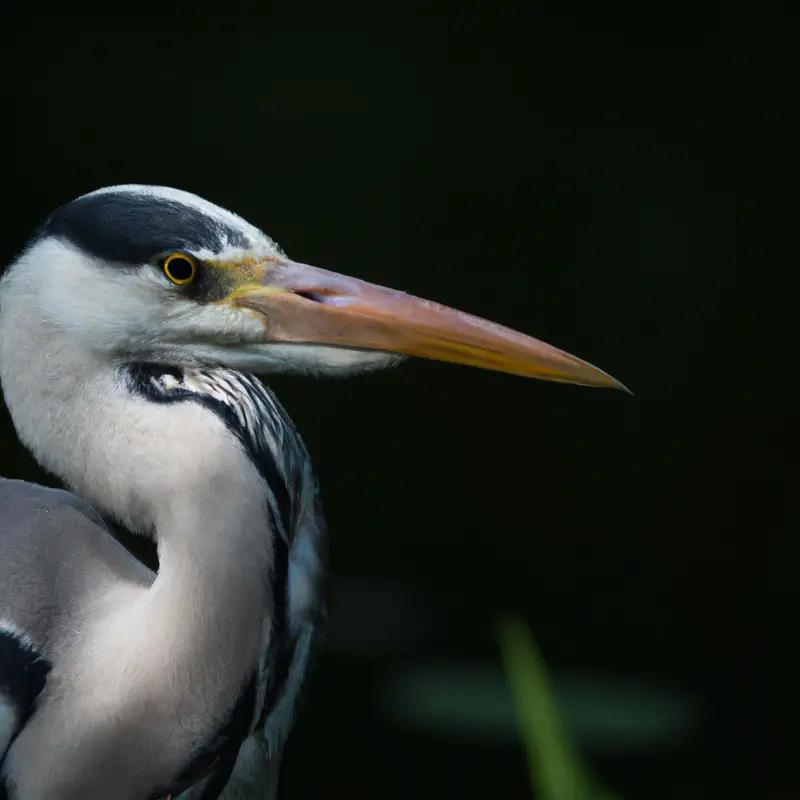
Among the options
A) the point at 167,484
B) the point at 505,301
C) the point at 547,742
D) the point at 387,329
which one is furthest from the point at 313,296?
the point at 505,301

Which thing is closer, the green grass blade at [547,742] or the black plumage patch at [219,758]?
the green grass blade at [547,742]

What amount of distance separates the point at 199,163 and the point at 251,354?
4361 millimetres

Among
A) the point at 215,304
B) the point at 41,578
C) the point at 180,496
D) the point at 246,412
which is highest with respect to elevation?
the point at 215,304

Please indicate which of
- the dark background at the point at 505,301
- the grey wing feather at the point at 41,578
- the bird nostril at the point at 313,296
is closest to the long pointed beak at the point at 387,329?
the bird nostril at the point at 313,296

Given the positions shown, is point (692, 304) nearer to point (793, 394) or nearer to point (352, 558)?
point (793, 394)

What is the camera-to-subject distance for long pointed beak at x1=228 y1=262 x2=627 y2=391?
1.87 m

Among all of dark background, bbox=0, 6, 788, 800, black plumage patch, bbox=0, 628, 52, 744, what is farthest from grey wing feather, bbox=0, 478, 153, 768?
dark background, bbox=0, 6, 788, 800

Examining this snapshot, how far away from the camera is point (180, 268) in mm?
1832

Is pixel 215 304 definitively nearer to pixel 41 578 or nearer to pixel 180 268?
pixel 180 268

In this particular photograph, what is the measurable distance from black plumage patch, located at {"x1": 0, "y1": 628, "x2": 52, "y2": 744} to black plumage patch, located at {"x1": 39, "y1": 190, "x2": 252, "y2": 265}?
0.50m

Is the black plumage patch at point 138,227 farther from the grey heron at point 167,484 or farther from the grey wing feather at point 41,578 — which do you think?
the grey wing feather at point 41,578

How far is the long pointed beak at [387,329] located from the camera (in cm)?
187

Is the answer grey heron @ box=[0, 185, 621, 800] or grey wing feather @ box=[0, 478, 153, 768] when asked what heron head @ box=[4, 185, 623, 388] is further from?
grey wing feather @ box=[0, 478, 153, 768]

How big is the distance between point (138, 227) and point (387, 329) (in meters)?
0.35
